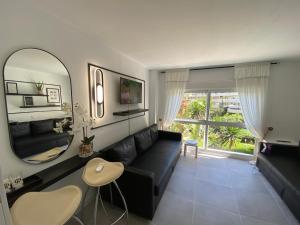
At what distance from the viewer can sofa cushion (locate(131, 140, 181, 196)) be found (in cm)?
194

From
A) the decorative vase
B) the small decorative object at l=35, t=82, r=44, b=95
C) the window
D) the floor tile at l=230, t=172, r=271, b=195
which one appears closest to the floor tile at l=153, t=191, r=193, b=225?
the floor tile at l=230, t=172, r=271, b=195

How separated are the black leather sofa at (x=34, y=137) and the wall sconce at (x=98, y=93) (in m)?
0.58

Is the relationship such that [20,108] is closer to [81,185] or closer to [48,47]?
[48,47]

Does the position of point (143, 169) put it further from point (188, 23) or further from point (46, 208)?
point (188, 23)

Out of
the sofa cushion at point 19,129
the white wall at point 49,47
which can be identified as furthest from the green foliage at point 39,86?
the sofa cushion at point 19,129

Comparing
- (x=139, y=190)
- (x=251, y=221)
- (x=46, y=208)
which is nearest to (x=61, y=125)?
(x=46, y=208)

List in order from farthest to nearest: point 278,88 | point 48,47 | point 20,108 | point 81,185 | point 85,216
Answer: point 278,88 → point 81,185 → point 85,216 → point 48,47 → point 20,108

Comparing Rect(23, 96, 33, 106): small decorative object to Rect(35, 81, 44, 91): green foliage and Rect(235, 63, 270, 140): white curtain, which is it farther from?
Rect(235, 63, 270, 140): white curtain

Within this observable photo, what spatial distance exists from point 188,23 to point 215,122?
2.83 m

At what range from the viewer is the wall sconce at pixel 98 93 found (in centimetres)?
198

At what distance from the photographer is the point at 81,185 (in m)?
1.89

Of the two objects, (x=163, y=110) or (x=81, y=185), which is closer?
(x=81, y=185)

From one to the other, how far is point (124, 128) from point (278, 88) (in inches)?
139

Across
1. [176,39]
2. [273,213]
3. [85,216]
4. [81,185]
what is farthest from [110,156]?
[273,213]
